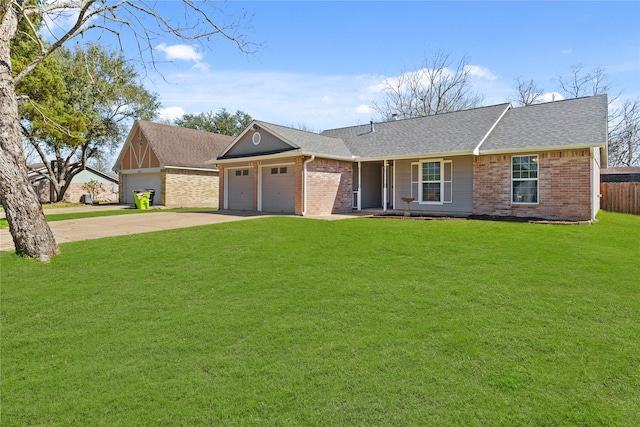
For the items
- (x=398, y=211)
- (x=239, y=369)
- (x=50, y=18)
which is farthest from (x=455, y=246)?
(x=50, y=18)

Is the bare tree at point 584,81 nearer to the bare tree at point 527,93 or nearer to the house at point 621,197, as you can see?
the bare tree at point 527,93

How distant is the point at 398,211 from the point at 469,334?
12.2m

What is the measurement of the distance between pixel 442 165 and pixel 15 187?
45.6ft

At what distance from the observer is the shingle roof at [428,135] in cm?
1521

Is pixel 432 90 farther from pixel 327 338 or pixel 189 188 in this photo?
pixel 327 338

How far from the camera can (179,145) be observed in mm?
26750

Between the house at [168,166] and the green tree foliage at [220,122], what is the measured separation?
662 inches

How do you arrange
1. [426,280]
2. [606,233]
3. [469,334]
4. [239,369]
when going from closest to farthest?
[239,369] → [469,334] → [426,280] → [606,233]

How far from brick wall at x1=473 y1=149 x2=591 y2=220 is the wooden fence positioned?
789cm

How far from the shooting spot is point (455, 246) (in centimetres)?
836

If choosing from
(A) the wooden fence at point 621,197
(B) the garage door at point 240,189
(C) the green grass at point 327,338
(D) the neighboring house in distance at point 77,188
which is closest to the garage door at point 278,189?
(B) the garage door at point 240,189

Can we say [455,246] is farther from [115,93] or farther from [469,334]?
[115,93]

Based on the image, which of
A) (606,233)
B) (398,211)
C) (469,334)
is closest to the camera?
(469,334)

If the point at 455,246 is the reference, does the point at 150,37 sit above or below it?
above
